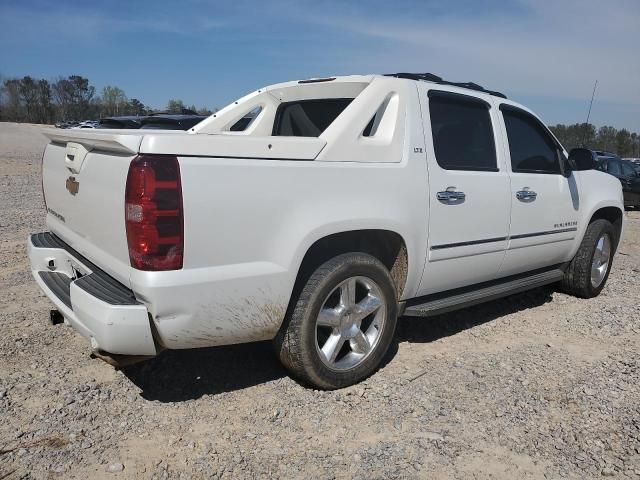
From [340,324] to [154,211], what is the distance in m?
1.38

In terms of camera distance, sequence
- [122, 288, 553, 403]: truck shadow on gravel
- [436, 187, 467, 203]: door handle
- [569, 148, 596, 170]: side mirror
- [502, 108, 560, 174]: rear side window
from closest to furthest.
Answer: [122, 288, 553, 403]: truck shadow on gravel
[436, 187, 467, 203]: door handle
[502, 108, 560, 174]: rear side window
[569, 148, 596, 170]: side mirror

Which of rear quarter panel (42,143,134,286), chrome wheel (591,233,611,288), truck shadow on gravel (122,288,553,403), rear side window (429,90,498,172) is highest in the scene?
rear side window (429,90,498,172)

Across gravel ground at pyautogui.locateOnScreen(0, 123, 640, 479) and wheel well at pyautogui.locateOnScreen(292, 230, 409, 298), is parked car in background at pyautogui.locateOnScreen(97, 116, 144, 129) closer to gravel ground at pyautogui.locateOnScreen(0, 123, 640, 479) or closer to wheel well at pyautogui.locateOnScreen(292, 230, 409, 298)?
gravel ground at pyautogui.locateOnScreen(0, 123, 640, 479)

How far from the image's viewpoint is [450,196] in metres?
3.69

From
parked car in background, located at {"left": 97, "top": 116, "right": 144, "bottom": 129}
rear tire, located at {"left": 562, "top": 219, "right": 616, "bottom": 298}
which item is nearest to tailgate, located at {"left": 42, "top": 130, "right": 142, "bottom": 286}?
rear tire, located at {"left": 562, "top": 219, "right": 616, "bottom": 298}

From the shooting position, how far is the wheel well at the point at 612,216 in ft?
18.3

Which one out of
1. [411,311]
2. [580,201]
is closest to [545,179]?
[580,201]

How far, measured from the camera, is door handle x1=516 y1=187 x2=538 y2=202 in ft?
14.0

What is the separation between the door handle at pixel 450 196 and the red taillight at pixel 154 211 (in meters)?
1.82

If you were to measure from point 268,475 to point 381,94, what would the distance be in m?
2.33

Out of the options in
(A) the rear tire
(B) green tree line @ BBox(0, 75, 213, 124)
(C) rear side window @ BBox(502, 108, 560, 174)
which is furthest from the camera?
(B) green tree line @ BBox(0, 75, 213, 124)

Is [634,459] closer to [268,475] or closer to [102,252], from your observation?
[268,475]

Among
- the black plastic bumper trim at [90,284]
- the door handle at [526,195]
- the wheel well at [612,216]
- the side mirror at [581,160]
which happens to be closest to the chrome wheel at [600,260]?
the wheel well at [612,216]

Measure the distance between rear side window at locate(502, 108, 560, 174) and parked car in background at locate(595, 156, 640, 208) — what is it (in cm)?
1193
